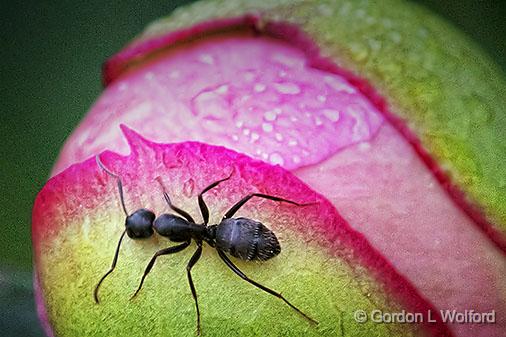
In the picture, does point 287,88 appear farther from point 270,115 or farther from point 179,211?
point 179,211

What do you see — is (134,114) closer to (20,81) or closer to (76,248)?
(76,248)

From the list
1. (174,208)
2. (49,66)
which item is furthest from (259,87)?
(49,66)

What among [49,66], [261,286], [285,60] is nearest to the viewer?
[261,286]

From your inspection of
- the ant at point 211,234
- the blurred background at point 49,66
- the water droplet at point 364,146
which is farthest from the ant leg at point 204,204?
the blurred background at point 49,66

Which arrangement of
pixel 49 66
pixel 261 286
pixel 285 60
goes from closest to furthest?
1. pixel 261 286
2. pixel 285 60
3. pixel 49 66

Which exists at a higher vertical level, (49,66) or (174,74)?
(174,74)

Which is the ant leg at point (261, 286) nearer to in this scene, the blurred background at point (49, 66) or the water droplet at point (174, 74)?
the water droplet at point (174, 74)
